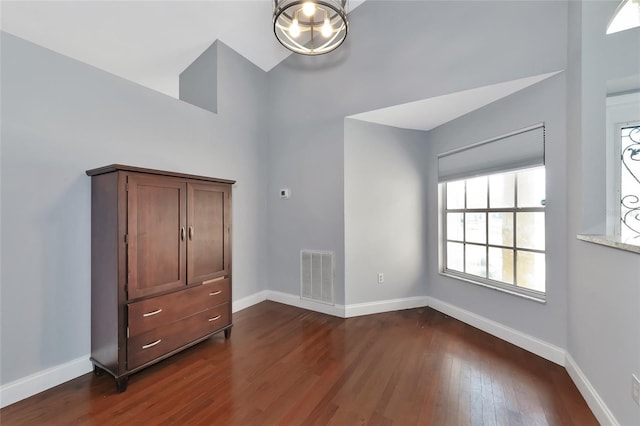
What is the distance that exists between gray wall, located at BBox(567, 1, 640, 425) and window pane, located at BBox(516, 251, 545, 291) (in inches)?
11.7

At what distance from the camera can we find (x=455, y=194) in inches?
127

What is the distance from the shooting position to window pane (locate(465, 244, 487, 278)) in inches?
113

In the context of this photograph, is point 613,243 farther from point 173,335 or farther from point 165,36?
point 165,36

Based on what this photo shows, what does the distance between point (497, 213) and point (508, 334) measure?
1203mm

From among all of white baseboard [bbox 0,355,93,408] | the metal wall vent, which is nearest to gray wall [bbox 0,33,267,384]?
white baseboard [bbox 0,355,93,408]

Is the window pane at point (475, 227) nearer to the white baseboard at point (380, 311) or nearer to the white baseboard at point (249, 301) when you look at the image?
the white baseboard at point (380, 311)

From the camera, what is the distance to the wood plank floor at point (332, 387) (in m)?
1.59

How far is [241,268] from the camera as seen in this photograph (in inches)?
134

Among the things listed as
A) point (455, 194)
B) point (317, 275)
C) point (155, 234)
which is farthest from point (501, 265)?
point (155, 234)

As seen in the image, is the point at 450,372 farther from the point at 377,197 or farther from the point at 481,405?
the point at 377,197

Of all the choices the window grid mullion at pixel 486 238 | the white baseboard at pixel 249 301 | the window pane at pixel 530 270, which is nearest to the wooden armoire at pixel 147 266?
the white baseboard at pixel 249 301

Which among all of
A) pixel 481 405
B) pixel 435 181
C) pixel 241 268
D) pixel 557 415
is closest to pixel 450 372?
pixel 481 405

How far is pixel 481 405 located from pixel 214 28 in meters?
4.38

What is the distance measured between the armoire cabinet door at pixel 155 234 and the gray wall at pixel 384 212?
5.85 ft
